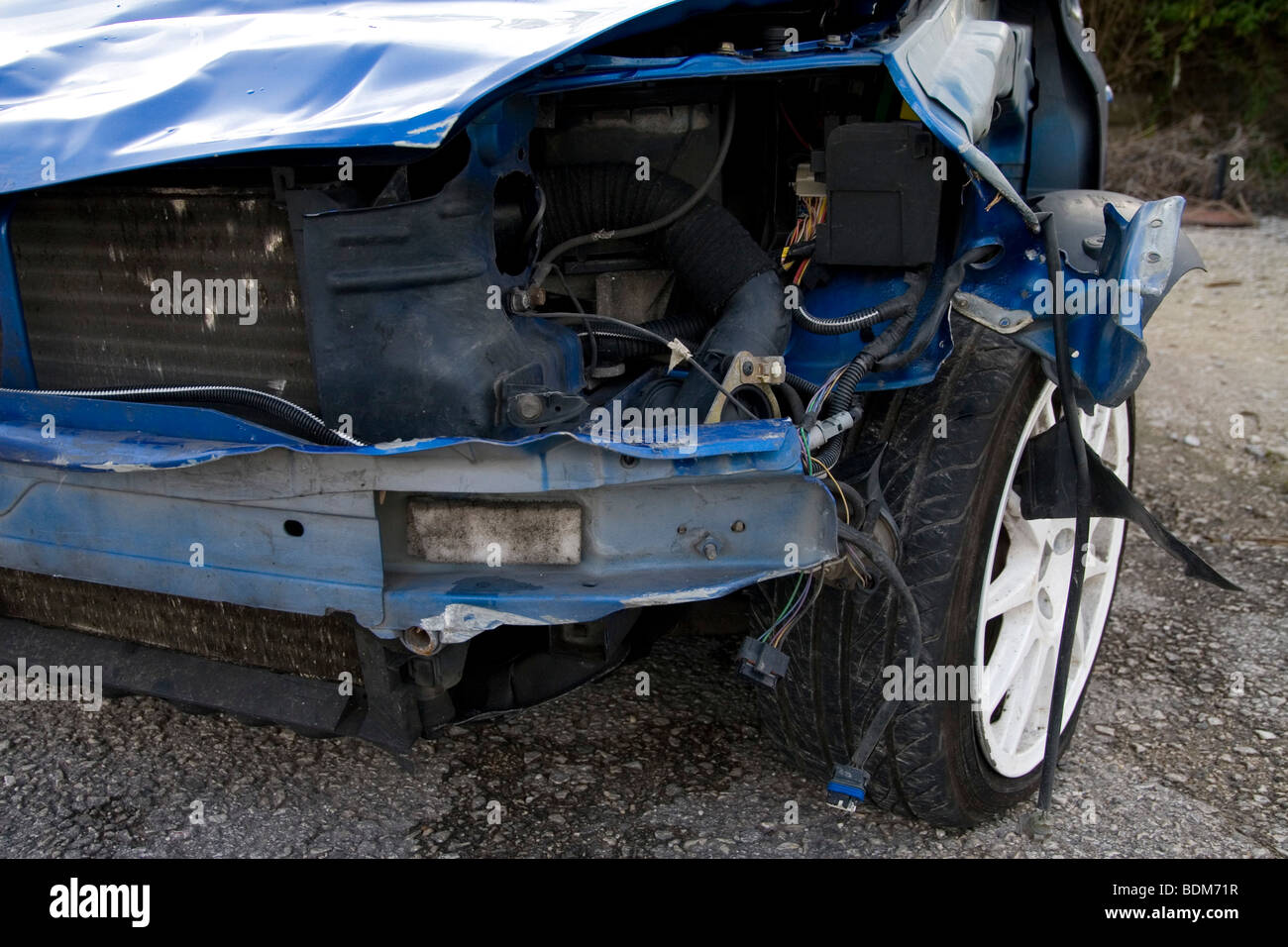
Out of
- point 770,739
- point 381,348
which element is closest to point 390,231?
point 381,348

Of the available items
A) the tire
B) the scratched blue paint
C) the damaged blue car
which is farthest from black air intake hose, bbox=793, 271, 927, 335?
the tire

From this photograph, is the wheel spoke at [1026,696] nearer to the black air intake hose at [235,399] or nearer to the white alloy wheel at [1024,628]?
the white alloy wheel at [1024,628]

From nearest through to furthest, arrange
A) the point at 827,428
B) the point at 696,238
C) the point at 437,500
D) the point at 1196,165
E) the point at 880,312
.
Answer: the point at 437,500
the point at 827,428
the point at 880,312
the point at 696,238
the point at 1196,165

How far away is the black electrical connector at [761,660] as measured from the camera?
207cm

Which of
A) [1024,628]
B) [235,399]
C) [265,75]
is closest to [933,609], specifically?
[1024,628]

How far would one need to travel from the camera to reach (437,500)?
1905mm

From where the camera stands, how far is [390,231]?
6.17 feet

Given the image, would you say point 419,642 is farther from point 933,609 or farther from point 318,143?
point 933,609

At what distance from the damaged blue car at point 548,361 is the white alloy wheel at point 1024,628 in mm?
16

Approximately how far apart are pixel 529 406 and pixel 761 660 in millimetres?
604

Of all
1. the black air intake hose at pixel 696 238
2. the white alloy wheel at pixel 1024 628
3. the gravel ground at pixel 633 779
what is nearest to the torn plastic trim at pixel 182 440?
the black air intake hose at pixel 696 238

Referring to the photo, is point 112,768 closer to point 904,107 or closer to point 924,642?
point 924,642

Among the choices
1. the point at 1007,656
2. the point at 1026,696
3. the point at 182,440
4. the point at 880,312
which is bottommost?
the point at 1026,696

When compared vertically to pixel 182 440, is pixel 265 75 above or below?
above
